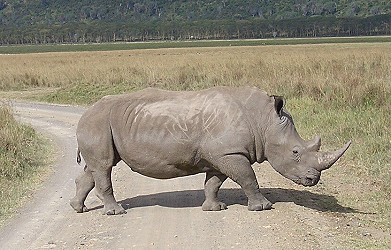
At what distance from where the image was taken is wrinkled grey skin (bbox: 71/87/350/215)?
851 cm

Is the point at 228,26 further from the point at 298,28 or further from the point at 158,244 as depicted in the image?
the point at 158,244

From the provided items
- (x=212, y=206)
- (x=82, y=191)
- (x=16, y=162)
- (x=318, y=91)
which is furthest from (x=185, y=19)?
(x=212, y=206)

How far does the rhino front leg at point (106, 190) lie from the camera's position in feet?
28.8

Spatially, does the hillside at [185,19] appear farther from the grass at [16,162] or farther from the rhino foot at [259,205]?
the rhino foot at [259,205]

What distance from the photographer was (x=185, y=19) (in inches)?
6919

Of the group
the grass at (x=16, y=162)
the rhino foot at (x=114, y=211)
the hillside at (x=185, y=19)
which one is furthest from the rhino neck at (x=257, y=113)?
the hillside at (x=185, y=19)

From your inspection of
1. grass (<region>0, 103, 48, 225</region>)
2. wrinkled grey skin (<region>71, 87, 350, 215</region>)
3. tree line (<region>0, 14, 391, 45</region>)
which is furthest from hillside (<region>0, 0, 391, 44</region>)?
wrinkled grey skin (<region>71, 87, 350, 215</region>)

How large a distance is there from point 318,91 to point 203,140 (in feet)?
34.8

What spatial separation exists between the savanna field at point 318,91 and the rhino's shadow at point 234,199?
0.25 metres

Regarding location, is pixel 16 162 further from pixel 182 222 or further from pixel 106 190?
pixel 182 222

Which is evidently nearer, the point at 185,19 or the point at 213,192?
the point at 213,192

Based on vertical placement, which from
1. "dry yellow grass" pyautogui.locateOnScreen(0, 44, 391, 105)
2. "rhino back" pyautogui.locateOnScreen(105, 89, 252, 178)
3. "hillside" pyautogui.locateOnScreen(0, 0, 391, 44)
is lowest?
"hillside" pyautogui.locateOnScreen(0, 0, 391, 44)

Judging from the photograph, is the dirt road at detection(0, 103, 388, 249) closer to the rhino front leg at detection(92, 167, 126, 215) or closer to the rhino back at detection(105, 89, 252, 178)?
the rhino front leg at detection(92, 167, 126, 215)

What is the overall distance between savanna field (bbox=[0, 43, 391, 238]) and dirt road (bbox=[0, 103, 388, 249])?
530mm
